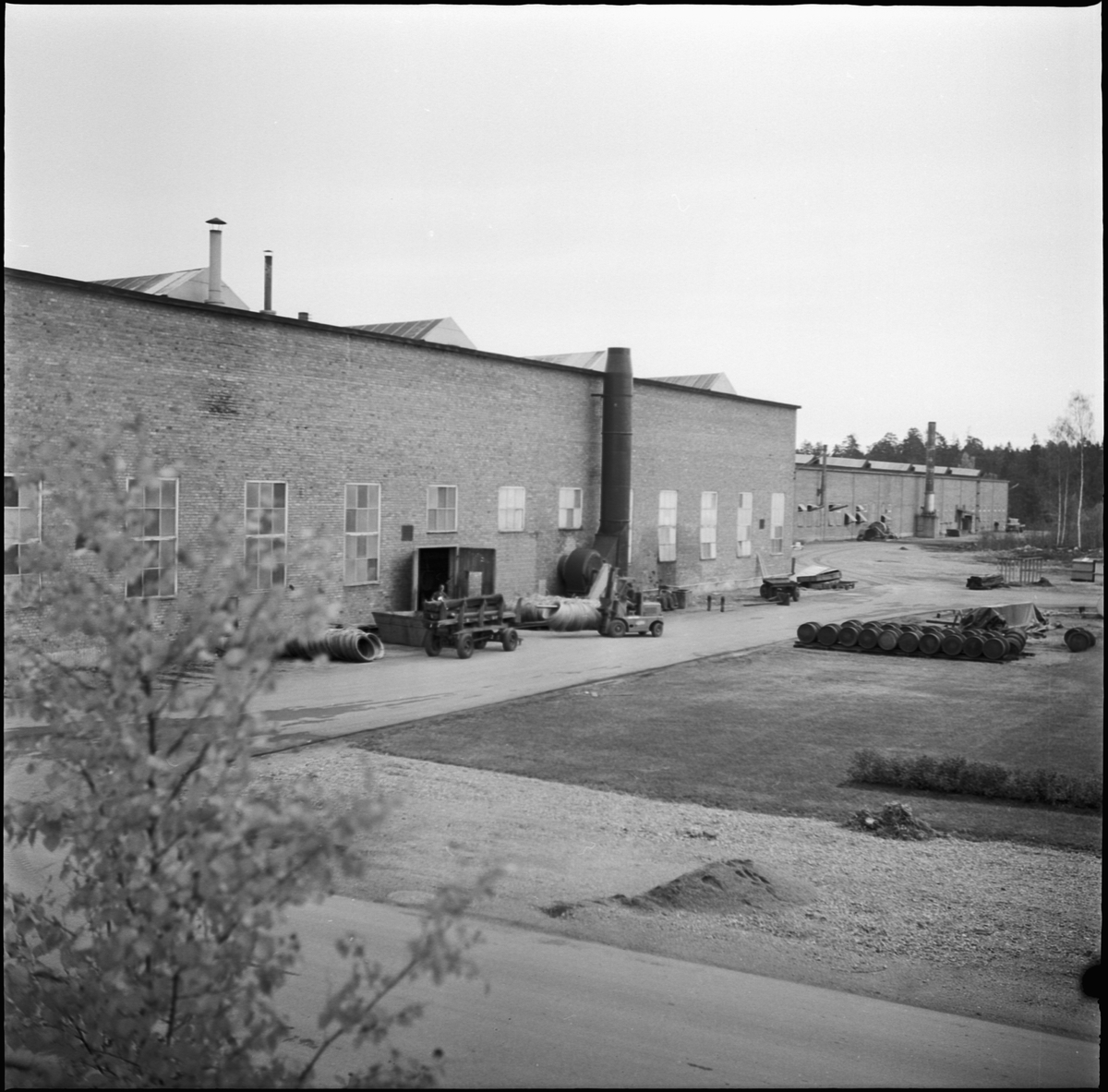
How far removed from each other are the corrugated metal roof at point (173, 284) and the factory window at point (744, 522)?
1953 cm

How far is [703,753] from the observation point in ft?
39.7

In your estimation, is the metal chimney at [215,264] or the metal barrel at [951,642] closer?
the metal chimney at [215,264]

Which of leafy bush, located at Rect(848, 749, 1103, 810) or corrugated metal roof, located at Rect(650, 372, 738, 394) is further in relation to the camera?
corrugated metal roof, located at Rect(650, 372, 738, 394)

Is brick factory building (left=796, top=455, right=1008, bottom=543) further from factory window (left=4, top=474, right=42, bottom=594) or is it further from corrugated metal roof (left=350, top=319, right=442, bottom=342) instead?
factory window (left=4, top=474, right=42, bottom=594)

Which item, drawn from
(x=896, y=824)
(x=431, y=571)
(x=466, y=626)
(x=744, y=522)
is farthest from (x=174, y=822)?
(x=744, y=522)

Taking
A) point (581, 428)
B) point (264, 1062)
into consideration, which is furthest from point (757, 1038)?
point (581, 428)

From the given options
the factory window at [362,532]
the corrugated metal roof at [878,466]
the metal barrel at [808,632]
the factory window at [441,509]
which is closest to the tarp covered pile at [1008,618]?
the corrugated metal roof at [878,466]

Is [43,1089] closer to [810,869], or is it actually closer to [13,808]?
[13,808]

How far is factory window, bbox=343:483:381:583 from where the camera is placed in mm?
17359

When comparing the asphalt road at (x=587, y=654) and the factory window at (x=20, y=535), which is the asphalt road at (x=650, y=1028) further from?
the asphalt road at (x=587, y=654)

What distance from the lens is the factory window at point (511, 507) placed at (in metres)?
22.0

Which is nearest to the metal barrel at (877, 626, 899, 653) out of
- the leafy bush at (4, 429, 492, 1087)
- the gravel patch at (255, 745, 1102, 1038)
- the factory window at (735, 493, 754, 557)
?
the gravel patch at (255, 745, 1102, 1038)

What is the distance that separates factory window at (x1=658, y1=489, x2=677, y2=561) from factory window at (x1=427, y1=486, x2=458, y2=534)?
7996mm

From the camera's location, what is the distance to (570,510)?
80.5 ft
